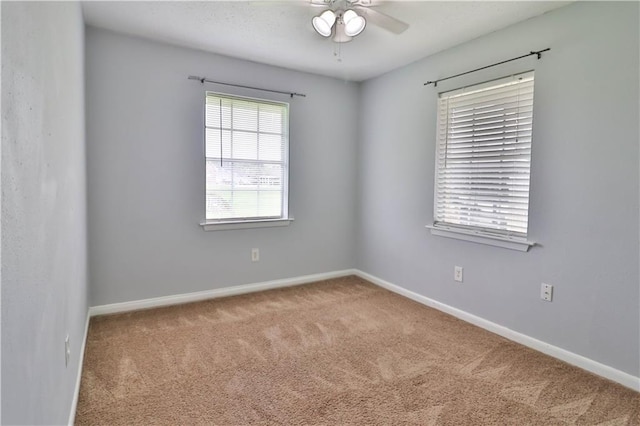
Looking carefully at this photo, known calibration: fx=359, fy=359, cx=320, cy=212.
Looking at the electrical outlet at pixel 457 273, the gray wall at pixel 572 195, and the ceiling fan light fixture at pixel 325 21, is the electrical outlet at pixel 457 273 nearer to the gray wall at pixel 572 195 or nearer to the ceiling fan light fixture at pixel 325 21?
the gray wall at pixel 572 195

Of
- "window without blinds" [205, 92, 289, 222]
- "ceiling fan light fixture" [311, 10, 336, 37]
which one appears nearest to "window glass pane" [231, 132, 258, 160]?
"window without blinds" [205, 92, 289, 222]

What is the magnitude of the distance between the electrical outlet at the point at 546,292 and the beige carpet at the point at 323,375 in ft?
1.30

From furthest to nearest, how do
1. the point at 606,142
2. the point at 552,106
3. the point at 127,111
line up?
the point at 127,111
the point at 552,106
the point at 606,142

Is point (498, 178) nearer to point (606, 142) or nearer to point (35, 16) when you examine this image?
point (606, 142)

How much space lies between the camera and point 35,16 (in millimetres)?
1141

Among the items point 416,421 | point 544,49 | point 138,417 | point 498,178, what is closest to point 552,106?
point 544,49

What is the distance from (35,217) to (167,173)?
2.28 metres

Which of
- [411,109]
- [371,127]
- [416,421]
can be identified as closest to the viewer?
[416,421]

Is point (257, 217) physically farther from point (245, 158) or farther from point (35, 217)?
point (35, 217)

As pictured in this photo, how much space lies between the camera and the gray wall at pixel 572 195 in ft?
7.03

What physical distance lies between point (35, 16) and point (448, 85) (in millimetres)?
2950

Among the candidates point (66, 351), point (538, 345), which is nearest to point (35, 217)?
point (66, 351)

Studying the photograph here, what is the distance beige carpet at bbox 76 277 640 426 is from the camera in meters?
1.85

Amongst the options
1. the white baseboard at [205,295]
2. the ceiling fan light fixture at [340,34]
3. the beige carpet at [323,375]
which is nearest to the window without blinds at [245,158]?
the white baseboard at [205,295]
